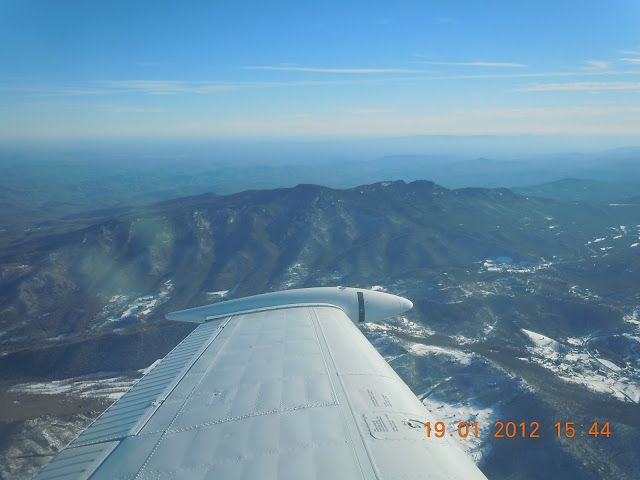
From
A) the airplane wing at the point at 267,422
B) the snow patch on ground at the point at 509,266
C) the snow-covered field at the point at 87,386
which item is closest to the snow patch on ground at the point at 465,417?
the airplane wing at the point at 267,422

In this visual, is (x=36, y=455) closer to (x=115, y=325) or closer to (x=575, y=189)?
(x=115, y=325)

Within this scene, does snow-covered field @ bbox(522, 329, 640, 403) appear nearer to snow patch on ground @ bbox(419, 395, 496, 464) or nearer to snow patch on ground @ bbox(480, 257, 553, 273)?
snow patch on ground @ bbox(419, 395, 496, 464)

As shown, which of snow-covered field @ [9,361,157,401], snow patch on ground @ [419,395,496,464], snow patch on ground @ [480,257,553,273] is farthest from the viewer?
snow patch on ground @ [480,257,553,273]

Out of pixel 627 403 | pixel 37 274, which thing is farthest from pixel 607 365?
pixel 37 274

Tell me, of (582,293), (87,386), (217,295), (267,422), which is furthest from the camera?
(217,295)

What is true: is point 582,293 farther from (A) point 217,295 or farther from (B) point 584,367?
(A) point 217,295

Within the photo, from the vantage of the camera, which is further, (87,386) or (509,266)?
(509,266)

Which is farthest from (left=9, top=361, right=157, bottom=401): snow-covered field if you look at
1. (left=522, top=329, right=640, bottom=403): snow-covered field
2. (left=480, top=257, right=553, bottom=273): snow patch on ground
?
(left=480, top=257, right=553, bottom=273): snow patch on ground
